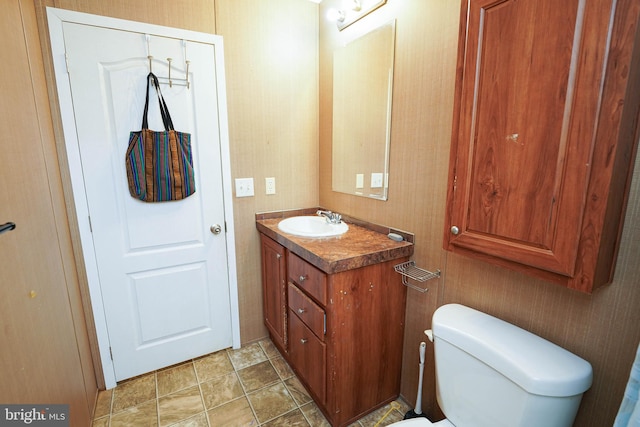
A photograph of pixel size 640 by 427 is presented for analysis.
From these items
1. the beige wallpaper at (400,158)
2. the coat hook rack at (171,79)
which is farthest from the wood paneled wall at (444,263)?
the coat hook rack at (171,79)

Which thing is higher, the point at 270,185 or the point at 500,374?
the point at 270,185

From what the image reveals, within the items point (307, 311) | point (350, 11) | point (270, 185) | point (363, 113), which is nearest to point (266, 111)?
point (270, 185)

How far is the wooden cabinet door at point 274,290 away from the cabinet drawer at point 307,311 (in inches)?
5.1

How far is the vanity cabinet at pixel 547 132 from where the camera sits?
28.8 inches

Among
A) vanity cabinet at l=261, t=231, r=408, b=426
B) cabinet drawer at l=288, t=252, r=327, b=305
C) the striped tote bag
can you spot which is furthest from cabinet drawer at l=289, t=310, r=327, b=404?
the striped tote bag

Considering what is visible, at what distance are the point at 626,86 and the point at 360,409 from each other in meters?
1.70

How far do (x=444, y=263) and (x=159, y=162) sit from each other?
1.63 metres

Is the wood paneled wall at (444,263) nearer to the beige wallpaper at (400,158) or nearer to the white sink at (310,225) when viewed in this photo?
the beige wallpaper at (400,158)

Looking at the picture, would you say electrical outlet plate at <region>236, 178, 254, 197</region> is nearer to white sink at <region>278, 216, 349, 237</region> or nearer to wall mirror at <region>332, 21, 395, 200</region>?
white sink at <region>278, 216, 349, 237</region>

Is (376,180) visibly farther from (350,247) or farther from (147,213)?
(147,213)

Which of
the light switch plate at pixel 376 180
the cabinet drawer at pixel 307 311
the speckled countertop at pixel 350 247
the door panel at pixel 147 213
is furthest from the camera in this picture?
the light switch plate at pixel 376 180

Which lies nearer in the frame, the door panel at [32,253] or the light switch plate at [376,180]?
the door panel at [32,253]

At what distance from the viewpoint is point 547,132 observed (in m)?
0.84

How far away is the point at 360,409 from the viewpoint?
1600 mm
